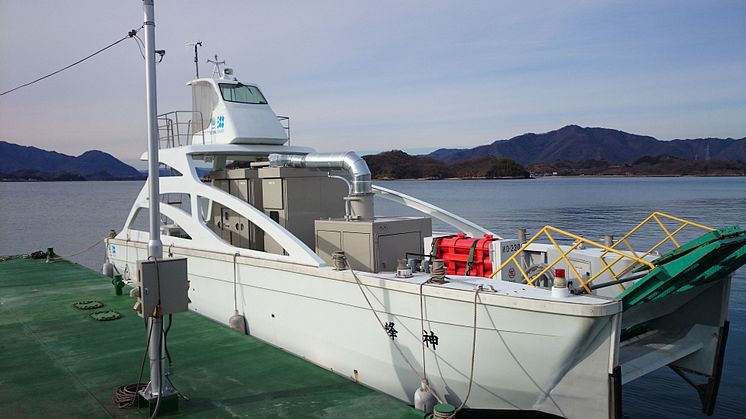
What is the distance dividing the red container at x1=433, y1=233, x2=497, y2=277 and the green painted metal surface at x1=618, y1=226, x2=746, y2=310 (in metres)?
2.93

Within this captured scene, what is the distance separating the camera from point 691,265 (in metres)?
5.93

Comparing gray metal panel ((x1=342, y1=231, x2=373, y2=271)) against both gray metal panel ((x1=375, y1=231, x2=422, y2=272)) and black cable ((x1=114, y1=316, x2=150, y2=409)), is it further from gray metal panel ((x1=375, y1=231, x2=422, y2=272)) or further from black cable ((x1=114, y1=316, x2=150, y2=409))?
black cable ((x1=114, y1=316, x2=150, y2=409))

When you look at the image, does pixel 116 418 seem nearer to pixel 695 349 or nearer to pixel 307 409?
pixel 307 409

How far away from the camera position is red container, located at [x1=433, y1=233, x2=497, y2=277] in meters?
9.01

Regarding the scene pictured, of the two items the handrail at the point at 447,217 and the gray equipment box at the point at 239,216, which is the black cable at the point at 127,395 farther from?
the handrail at the point at 447,217

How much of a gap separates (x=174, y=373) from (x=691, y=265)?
6484 millimetres

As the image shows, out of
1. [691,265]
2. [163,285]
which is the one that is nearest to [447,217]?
→ [691,265]

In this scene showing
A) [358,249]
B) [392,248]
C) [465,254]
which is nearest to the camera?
[358,249]

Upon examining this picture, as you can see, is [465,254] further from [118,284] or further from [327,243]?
[118,284]

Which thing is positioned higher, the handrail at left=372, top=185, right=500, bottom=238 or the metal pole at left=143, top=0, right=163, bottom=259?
the metal pole at left=143, top=0, right=163, bottom=259

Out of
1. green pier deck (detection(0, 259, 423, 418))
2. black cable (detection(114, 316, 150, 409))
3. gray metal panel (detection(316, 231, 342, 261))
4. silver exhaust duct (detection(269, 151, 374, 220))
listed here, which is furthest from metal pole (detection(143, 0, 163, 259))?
silver exhaust duct (detection(269, 151, 374, 220))

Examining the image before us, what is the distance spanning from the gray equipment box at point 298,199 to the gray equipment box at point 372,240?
1.18 metres

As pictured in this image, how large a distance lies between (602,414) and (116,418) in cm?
525

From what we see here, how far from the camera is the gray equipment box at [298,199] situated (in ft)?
33.5
